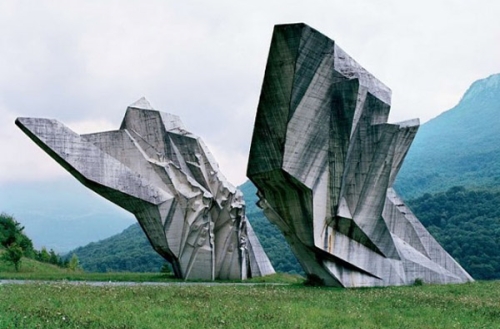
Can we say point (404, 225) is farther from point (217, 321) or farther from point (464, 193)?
point (464, 193)

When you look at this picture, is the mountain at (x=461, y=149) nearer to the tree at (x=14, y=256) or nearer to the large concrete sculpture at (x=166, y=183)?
the large concrete sculpture at (x=166, y=183)

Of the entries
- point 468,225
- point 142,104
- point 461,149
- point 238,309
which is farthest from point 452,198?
point 461,149

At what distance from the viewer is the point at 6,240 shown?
36.9m

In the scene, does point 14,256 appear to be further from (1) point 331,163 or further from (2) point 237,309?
(2) point 237,309

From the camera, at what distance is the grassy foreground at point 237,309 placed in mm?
9359

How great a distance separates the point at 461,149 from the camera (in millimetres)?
113375

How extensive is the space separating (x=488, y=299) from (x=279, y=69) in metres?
7.54

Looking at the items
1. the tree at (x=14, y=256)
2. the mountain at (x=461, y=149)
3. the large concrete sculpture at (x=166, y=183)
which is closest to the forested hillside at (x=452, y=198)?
the mountain at (x=461, y=149)

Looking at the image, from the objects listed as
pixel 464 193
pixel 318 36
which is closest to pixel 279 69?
pixel 318 36

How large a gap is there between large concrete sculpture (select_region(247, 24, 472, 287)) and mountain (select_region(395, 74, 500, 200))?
121 feet

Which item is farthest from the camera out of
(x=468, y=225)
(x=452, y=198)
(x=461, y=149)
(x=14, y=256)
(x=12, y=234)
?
(x=461, y=149)

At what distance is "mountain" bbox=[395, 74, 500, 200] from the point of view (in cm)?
8143

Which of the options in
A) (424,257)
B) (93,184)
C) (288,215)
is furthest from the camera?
(93,184)

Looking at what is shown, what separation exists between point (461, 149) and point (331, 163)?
10335cm
